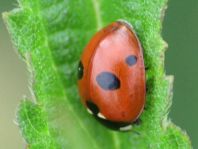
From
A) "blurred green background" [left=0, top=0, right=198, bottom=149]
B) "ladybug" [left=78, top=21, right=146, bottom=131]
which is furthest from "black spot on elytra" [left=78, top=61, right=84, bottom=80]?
"blurred green background" [left=0, top=0, right=198, bottom=149]

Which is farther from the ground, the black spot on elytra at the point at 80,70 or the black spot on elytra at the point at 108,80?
the black spot on elytra at the point at 80,70

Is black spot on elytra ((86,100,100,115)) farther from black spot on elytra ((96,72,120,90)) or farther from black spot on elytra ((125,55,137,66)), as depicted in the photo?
black spot on elytra ((125,55,137,66))

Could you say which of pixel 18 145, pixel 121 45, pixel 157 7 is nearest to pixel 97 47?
pixel 121 45

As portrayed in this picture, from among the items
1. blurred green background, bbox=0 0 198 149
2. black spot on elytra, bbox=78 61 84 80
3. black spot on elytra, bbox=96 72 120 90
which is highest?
black spot on elytra, bbox=78 61 84 80

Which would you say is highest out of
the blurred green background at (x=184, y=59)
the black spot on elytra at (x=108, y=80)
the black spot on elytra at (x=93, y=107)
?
the black spot on elytra at (x=108, y=80)

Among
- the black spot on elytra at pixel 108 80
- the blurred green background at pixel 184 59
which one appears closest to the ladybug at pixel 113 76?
the black spot on elytra at pixel 108 80

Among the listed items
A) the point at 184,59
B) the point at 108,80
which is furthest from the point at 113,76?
the point at 184,59

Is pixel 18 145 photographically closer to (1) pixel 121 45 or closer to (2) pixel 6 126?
(2) pixel 6 126

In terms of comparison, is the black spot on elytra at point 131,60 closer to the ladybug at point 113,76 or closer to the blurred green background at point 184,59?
the ladybug at point 113,76
